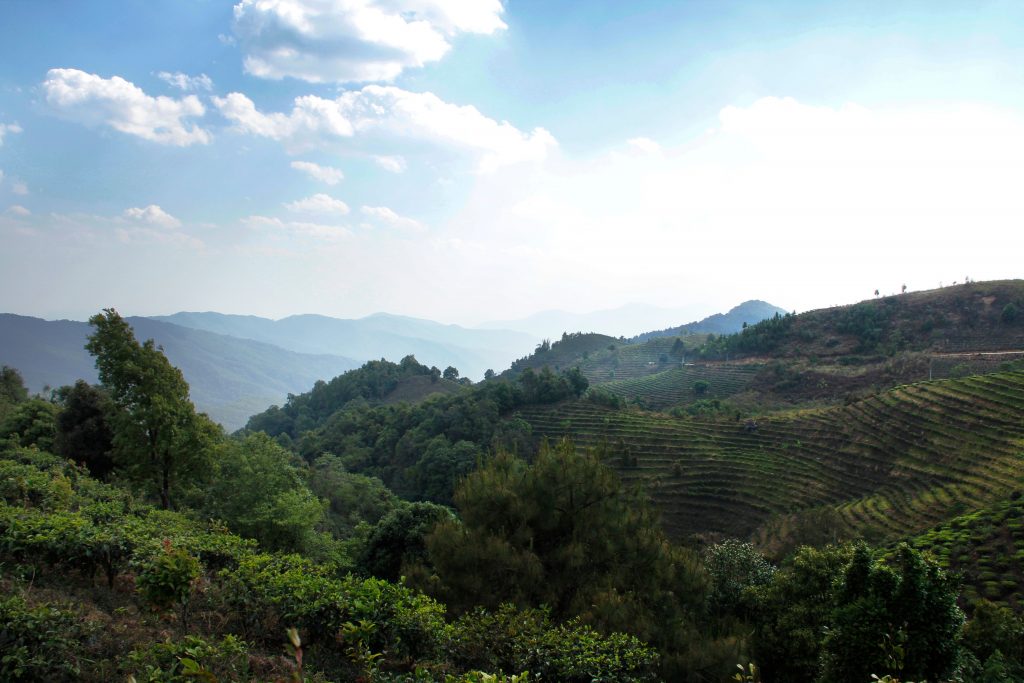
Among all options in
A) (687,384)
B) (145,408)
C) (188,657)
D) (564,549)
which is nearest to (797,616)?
(564,549)

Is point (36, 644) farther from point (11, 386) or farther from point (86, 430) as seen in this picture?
point (11, 386)

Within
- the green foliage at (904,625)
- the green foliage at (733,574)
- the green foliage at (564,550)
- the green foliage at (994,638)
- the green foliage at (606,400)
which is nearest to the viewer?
the green foliage at (904,625)

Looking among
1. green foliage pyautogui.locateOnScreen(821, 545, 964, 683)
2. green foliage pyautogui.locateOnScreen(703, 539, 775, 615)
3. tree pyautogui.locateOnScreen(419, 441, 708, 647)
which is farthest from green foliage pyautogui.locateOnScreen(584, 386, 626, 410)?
green foliage pyautogui.locateOnScreen(821, 545, 964, 683)

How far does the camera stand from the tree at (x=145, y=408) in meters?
13.4

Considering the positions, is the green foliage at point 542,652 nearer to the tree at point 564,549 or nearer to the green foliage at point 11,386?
the tree at point 564,549

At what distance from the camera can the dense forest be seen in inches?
211

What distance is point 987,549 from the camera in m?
16.9

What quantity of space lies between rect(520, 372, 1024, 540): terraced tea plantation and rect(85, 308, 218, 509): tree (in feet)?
51.2

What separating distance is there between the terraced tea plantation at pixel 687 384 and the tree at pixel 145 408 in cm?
5106

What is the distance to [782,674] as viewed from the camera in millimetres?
10953

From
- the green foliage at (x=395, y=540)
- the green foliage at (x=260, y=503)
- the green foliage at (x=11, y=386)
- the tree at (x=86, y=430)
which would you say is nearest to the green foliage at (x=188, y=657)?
the green foliage at (x=260, y=503)

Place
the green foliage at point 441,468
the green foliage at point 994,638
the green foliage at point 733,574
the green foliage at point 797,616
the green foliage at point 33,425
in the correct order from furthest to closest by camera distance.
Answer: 1. the green foliage at point 441,468
2. the green foliage at point 33,425
3. the green foliage at point 733,574
4. the green foliage at point 797,616
5. the green foliage at point 994,638

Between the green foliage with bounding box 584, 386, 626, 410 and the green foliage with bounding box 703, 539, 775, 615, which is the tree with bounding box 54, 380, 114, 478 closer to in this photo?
the green foliage with bounding box 703, 539, 775, 615

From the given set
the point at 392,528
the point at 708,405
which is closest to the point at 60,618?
the point at 392,528
